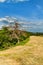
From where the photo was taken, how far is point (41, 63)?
21.0 metres

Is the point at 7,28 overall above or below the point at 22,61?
above

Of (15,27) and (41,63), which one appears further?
(15,27)

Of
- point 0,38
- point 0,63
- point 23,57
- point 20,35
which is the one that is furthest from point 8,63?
point 20,35

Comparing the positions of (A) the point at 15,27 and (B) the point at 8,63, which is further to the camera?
(A) the point at 15,27

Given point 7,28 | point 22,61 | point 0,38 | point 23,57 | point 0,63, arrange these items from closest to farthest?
1. point 0,63
2. point 22,61
3. point 23,57
4. point 0,38
5. point 7,28

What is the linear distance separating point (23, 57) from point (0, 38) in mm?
21200

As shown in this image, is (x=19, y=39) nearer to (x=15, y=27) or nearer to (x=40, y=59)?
(x=15, y=27)

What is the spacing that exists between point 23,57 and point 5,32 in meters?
23.4

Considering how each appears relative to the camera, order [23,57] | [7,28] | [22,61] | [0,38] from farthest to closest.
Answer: [7,28]
[0,38]
[23,57]
[22,61]

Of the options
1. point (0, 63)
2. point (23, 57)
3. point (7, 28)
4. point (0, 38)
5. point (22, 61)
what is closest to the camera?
point (0, 63)

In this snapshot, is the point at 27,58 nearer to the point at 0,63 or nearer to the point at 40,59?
the point at 40,59

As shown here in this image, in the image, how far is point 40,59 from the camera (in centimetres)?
2209

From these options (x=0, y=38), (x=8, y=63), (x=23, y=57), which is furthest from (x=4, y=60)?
(x=0, y=38)

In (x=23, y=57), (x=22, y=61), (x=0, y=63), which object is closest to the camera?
(x=0, y=63)
